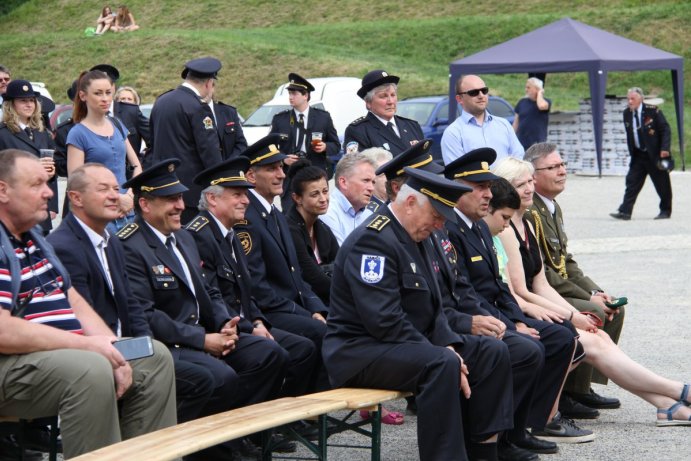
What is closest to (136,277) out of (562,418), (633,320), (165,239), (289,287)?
(165,239)

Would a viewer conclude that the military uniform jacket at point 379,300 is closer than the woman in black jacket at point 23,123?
Yes

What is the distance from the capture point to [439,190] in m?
5.38

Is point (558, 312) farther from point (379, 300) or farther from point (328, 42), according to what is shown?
point (328, 42)

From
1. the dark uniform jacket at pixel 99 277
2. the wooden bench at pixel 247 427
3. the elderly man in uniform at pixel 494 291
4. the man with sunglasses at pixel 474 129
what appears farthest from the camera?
the man with sunglasses at pixel 474 129

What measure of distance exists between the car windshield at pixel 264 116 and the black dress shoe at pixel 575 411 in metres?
18.7

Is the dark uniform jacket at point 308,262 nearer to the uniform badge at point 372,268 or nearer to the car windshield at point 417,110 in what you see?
the uniform badge at point 372,268

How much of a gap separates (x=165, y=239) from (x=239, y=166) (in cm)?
76

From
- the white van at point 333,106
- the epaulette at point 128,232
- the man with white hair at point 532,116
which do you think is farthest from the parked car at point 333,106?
the epaulette at point 128,232

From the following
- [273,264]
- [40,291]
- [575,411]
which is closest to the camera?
[40,291]

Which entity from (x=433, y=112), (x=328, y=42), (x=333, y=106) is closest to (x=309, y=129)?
(x=433, y=112)

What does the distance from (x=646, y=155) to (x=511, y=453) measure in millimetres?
12320

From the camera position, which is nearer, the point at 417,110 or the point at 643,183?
the point at 643,183

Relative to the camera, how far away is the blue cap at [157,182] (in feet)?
19.0

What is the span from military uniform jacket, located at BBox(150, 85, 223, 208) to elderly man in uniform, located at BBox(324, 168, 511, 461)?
2.93 m
